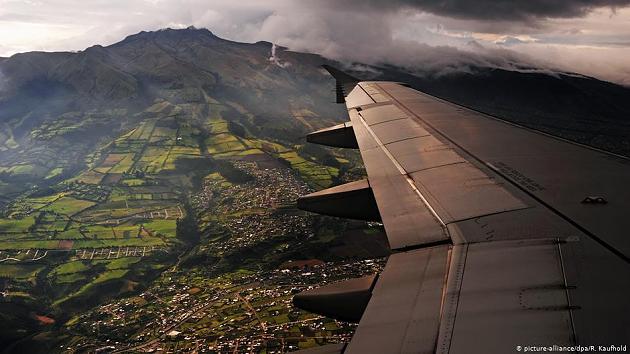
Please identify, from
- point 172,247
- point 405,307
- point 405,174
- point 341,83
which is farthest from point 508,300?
point 172,247

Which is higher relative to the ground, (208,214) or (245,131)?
(245,131)

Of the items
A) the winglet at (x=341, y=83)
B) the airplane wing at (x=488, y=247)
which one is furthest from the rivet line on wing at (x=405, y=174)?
the winglet at (x=341, y=83)

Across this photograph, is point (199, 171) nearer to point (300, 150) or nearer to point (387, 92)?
point (300, 150)

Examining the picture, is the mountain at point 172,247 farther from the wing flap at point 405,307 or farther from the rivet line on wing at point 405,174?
the wing flap at point 405,307

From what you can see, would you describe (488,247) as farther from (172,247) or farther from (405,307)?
(172,247)

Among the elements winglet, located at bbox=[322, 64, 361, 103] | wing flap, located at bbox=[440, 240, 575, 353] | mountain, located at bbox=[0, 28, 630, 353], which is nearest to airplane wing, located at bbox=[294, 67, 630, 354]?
wing flap, located at bbox=[440, 240, 575, 353]

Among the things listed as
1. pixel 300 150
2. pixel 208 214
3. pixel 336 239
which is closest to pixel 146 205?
pixel 208 214

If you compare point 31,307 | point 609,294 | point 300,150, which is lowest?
point 31,307
